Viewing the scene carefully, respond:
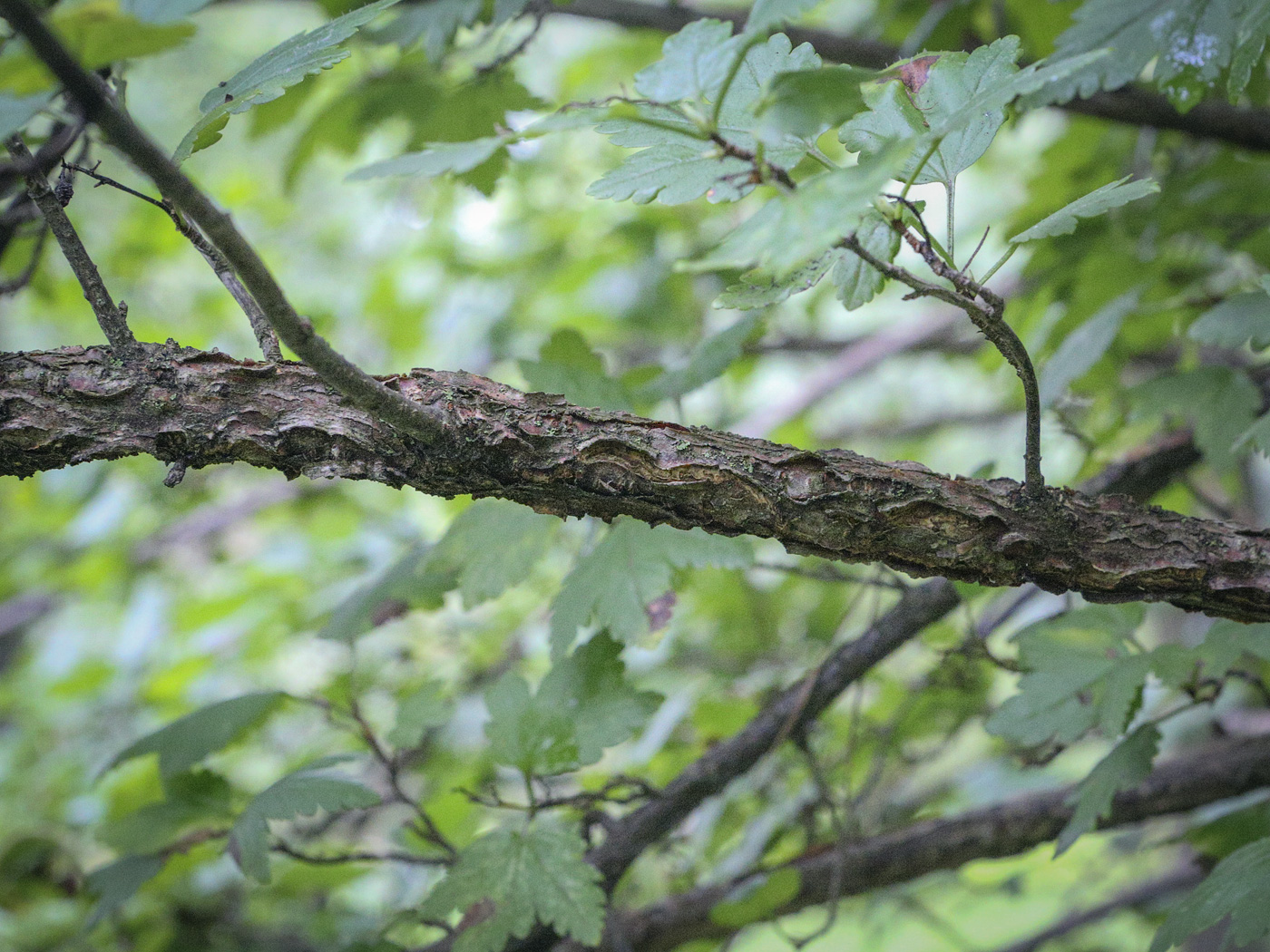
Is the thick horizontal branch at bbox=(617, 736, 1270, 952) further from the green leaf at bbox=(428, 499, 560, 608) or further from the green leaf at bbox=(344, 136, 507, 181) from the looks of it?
the green leaf at bbox=(344, 136, 507, 181)

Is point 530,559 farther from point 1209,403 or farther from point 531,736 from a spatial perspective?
point 1209,403

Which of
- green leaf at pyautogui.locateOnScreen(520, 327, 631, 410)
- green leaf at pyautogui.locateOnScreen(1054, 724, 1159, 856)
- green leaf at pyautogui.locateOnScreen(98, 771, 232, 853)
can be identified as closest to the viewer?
green leaf at pyautogui.locateOnScreen(1054, 724, 1159, 856)

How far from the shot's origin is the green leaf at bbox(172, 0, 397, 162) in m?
0.55

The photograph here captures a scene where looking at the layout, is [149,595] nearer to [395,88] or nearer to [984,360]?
[395,88]

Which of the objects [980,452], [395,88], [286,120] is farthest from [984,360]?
[980,452]

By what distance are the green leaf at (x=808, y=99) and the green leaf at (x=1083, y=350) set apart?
666mm

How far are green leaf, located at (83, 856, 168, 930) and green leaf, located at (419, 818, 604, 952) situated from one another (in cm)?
39

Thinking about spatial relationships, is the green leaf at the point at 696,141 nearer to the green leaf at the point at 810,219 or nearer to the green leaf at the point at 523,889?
the green leaf at the point at 810,219

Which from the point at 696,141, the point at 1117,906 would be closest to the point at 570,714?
the point at 696,141

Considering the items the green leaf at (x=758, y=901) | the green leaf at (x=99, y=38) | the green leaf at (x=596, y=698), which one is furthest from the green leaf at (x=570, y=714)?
the green leaf at (x=99, y=38)

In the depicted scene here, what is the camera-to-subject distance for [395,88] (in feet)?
4.05

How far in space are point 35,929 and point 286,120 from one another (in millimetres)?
1231

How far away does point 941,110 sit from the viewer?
21.8 inches

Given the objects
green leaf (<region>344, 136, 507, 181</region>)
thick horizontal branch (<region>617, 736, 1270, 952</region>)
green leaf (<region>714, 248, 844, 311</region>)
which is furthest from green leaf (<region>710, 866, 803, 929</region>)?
green leaf (<region>344, 136, 507, 181</region>)
